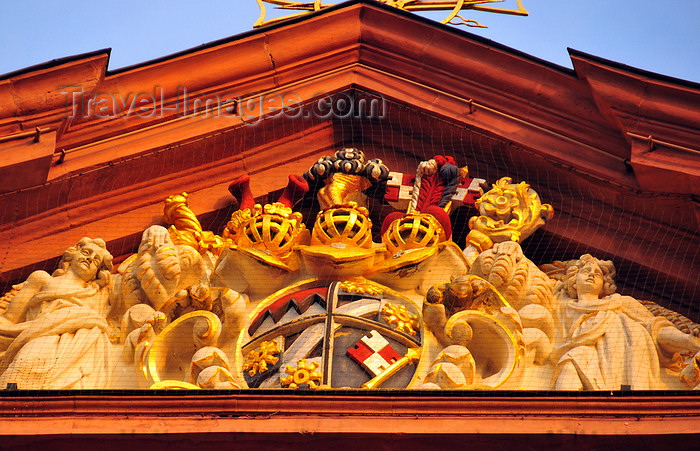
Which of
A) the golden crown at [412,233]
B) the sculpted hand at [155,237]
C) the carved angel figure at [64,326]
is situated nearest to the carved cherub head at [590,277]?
the golden crown at [412,233]

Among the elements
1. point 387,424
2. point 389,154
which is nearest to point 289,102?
point 389,154

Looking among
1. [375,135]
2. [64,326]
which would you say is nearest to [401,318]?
[64,326]

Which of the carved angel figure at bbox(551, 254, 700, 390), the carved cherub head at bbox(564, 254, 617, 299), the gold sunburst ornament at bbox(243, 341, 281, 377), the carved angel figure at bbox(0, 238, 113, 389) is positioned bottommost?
the carved angel figure at bbox(551, 254, 700, 390)

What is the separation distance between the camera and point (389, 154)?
8.82 metres

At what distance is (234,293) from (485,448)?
1.86 metres

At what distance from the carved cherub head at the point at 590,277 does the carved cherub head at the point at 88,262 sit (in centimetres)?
232

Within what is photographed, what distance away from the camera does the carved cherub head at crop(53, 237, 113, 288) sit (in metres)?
7.79

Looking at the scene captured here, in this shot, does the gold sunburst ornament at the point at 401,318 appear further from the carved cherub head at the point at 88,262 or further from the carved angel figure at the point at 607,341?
the carved cherub head at the point at 88,262

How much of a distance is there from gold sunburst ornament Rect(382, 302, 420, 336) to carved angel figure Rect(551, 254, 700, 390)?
0.67 m

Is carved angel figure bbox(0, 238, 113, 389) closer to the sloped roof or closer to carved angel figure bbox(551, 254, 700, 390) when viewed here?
the sloped roof

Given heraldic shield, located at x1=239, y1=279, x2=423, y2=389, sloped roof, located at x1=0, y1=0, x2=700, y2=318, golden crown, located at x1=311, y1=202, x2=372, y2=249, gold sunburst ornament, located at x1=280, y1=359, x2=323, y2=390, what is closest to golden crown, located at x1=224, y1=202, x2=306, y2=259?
golden crown, located at x1=311, y1=202, x2=372, y2=249

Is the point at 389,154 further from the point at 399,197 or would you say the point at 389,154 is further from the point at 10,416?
the point at 10,416

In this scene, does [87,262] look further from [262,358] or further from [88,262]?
[262,358]

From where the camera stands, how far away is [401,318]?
24.1ft
